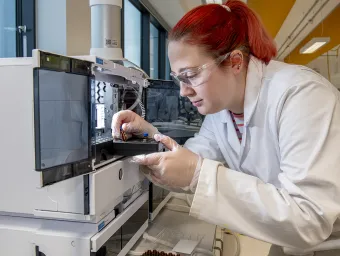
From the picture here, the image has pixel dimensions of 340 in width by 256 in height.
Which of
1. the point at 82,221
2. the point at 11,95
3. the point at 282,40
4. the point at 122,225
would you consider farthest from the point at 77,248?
the point at 282,40

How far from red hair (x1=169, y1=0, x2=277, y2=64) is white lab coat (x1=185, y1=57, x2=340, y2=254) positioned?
0.40ft

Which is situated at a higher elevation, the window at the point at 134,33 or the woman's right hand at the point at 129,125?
the window at the point at 134,33

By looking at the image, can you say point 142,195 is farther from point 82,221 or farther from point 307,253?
point 307,253

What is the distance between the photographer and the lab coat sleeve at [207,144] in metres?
1.29

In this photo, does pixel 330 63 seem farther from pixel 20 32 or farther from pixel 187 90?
pixel 187 90

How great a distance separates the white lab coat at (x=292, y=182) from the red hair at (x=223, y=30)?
0.12 meters

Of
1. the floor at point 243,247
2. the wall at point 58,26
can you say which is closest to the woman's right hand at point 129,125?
the floor at point 243,247

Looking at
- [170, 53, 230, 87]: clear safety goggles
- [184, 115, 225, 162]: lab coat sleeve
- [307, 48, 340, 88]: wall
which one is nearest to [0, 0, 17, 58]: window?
[184, 115, 225, 162]: lab coat sleeve

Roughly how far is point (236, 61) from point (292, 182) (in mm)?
373

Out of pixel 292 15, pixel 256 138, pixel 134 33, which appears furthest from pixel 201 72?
pixel 292 15

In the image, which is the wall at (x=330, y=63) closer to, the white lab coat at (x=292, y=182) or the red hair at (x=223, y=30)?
the red hair at (x=223, y=30)

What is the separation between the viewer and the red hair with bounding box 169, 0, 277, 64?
882 mm

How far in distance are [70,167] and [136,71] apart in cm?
52

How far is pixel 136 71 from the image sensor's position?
1125mm
